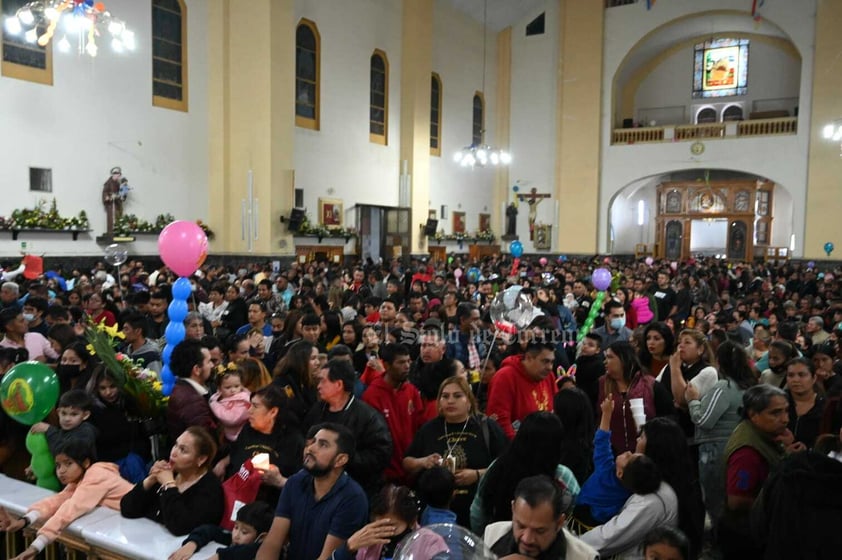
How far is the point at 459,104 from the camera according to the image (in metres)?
23.3

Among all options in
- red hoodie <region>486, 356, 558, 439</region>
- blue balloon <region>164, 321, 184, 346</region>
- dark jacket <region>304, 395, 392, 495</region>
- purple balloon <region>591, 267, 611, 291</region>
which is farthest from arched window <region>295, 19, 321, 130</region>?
dark jacket <region>304, 395, 392, 495</region>

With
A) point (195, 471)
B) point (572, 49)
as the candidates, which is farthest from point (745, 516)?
point (572, 49)

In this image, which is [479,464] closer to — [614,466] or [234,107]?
[614,466]

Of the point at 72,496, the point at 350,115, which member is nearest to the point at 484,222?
the point at 350,115

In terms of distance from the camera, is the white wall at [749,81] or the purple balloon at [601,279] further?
the white wall at [749,81]

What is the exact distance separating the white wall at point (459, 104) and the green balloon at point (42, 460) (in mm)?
19245

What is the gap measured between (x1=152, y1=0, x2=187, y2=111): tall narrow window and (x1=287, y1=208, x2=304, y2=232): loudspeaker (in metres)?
3.56

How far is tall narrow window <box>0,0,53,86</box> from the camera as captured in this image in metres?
11.9

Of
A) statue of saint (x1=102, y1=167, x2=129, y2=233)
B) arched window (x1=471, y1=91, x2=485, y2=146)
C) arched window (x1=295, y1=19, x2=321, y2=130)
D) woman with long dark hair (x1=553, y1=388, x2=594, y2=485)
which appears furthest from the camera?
arched window (x1=471, y1=91, x2=485, y2=146)

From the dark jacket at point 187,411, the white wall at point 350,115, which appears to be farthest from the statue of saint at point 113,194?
the dark jacket at point 187,411

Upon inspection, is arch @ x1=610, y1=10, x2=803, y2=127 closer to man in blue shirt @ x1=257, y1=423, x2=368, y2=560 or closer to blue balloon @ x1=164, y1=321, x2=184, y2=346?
blue balloon @ x1=164, y1=321, x2=184, y2=346

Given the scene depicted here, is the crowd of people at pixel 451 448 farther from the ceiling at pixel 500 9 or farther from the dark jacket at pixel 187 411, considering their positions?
the ceiling at pixel 500 9

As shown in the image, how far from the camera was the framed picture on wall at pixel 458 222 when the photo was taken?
23389 millimetres

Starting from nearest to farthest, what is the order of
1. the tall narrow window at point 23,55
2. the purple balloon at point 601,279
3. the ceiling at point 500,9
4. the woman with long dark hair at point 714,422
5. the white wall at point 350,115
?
the woman with long dark hair at point 714,422 < the purple balloon at point 601,279 < the tall narrow window at point 23,55 < the white wall at point 350,115 < the ceiling at point 500,9
